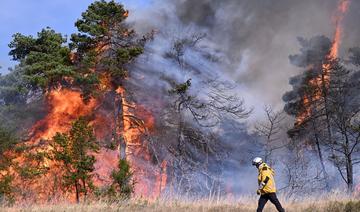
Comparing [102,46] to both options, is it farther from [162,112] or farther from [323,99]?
[323,99]

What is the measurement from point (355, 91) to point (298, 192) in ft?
30.8

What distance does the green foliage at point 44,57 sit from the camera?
26677 mm

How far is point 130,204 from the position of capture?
16672mm

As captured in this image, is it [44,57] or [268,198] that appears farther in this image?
[44,57]

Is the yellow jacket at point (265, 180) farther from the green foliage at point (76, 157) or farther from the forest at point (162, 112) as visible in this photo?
the forest at point (162, 112)

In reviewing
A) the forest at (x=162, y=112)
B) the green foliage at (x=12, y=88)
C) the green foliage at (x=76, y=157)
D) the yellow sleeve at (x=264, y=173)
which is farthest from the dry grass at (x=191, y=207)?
the green foliage at (x=12, y=88)

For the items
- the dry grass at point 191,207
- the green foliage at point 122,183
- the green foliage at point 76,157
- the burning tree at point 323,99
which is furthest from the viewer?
the burning tree at point 323,99

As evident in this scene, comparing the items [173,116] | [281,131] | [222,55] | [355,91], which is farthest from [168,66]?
[355,91]

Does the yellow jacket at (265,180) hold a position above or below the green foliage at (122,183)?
below

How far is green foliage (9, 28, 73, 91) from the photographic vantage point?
2668cm

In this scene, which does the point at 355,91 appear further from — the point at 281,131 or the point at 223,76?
the point at 223,76

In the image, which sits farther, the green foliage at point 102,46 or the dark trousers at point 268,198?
the green foliage at point 102,46

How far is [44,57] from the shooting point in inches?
1107

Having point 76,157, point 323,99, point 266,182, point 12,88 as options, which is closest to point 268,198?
point 266,182
